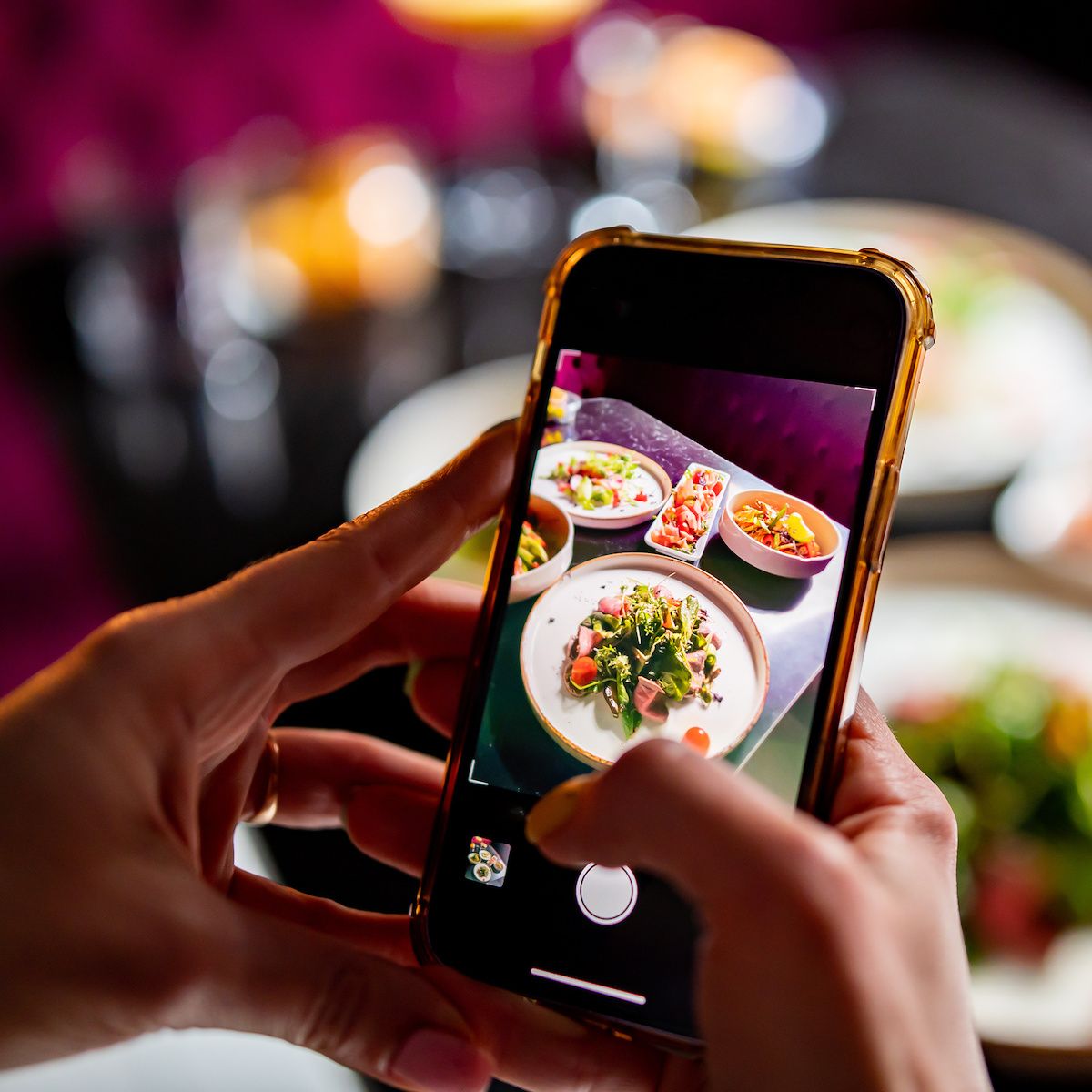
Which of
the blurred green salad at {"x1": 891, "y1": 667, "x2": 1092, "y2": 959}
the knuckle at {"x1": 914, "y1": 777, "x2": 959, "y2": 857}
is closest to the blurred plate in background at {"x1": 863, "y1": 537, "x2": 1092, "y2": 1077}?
the blurred green salad at {"x1": 891, "y1": 667, "x2": 1092, "y2": 959}

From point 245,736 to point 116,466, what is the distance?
0.61 meters

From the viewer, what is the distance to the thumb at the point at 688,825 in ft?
1.00

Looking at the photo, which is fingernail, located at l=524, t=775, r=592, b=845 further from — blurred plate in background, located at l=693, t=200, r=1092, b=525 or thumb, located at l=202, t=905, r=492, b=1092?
blurred plate in background, located at l=693, t=200, r=1092, b=525

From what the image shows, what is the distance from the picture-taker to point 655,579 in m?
0.44

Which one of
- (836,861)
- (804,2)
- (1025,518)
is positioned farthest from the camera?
(804,2)

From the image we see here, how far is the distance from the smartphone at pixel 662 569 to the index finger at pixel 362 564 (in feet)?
0.08

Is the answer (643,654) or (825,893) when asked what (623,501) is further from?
(825,893)

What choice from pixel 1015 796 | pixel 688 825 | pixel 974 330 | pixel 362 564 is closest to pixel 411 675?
pixel 362 564

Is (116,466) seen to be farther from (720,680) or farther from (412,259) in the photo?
(720,680)

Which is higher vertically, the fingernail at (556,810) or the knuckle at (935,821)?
the knuckle at (935,821)

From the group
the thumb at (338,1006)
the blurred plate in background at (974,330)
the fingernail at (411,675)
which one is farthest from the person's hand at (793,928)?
the blurred plate in background at (974,330)

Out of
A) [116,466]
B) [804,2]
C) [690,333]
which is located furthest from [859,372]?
[804,2]

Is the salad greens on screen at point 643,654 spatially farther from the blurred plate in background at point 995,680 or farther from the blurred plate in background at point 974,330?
the blurred plate in background at point 974,330

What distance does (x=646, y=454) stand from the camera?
0.46 meters
